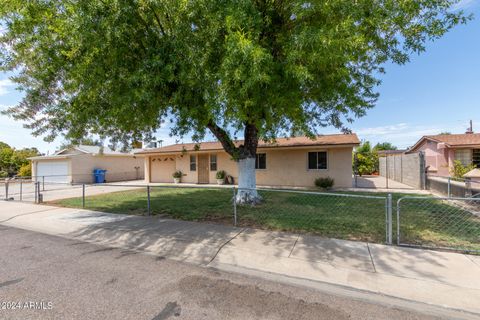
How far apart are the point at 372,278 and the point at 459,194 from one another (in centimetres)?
889

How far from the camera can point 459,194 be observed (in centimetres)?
959

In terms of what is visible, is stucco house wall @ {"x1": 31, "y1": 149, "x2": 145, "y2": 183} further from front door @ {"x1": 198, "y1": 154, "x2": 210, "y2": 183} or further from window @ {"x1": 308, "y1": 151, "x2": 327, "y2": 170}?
window @ {"x1": 308, "y1": 151, "x2": 327, "y2": 170}

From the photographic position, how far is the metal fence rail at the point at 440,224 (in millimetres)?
5059

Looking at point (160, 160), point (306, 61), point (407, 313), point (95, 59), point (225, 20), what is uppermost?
point (225, 20)

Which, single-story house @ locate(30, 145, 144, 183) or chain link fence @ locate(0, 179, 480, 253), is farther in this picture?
single-story house @ locate(30, 145, 144, 183)

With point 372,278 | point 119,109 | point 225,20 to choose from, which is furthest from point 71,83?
point 372,278

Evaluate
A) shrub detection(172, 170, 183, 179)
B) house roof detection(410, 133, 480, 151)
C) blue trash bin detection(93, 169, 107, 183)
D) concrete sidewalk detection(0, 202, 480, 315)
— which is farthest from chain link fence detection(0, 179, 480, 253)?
blue trash bin detection(93, 169, 107, 183)

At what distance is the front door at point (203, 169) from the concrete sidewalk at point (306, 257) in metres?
11.5

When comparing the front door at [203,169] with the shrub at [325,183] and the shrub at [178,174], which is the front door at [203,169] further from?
the shrub at [325,183]

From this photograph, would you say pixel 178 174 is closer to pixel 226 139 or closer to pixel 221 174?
pixel 221 174

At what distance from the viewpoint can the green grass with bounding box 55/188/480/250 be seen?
5645mm

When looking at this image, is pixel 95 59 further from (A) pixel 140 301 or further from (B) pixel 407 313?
(B) pixel 407 313

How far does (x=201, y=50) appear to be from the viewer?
543cm

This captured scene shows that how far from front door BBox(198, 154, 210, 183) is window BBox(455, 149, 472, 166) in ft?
63.8
